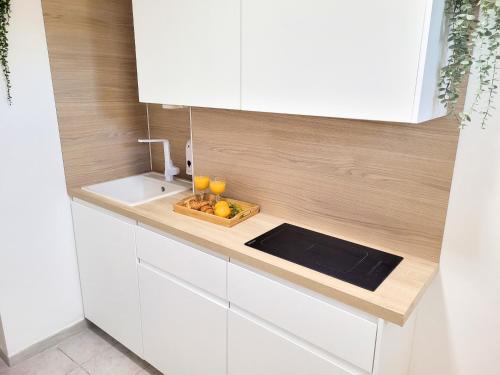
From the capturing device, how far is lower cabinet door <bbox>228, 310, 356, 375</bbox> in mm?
1263

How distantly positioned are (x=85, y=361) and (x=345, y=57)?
6.75 ft

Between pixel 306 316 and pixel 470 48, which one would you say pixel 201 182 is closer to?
pixel 306 316

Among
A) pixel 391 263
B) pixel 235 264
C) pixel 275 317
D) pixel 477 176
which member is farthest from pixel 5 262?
pixel 477 176

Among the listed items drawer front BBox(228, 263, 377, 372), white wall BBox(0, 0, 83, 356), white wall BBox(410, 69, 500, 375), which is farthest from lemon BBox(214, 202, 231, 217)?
white wall BBox(0, 0, 83, 356)

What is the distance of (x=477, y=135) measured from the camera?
1.23 meters

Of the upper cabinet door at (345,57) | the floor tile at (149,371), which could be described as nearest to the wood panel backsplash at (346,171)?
the upper cabinet door at (345,57)

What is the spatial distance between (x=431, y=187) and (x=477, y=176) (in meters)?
0.14

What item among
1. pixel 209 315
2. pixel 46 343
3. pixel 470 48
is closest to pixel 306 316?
pixel 209 315

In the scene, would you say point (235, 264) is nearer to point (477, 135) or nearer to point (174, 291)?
point (174, 291)

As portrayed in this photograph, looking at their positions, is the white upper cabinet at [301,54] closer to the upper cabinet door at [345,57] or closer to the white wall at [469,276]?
the upper cabinet door at [345,57]

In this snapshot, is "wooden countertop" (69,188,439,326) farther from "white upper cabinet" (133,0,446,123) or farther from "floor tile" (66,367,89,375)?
"floor tile" (66,367,89,375)

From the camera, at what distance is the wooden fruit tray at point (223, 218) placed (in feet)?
5.35

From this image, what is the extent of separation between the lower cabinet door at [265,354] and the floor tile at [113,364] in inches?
30.6

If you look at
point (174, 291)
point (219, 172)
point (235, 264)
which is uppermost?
point (219, 172)
